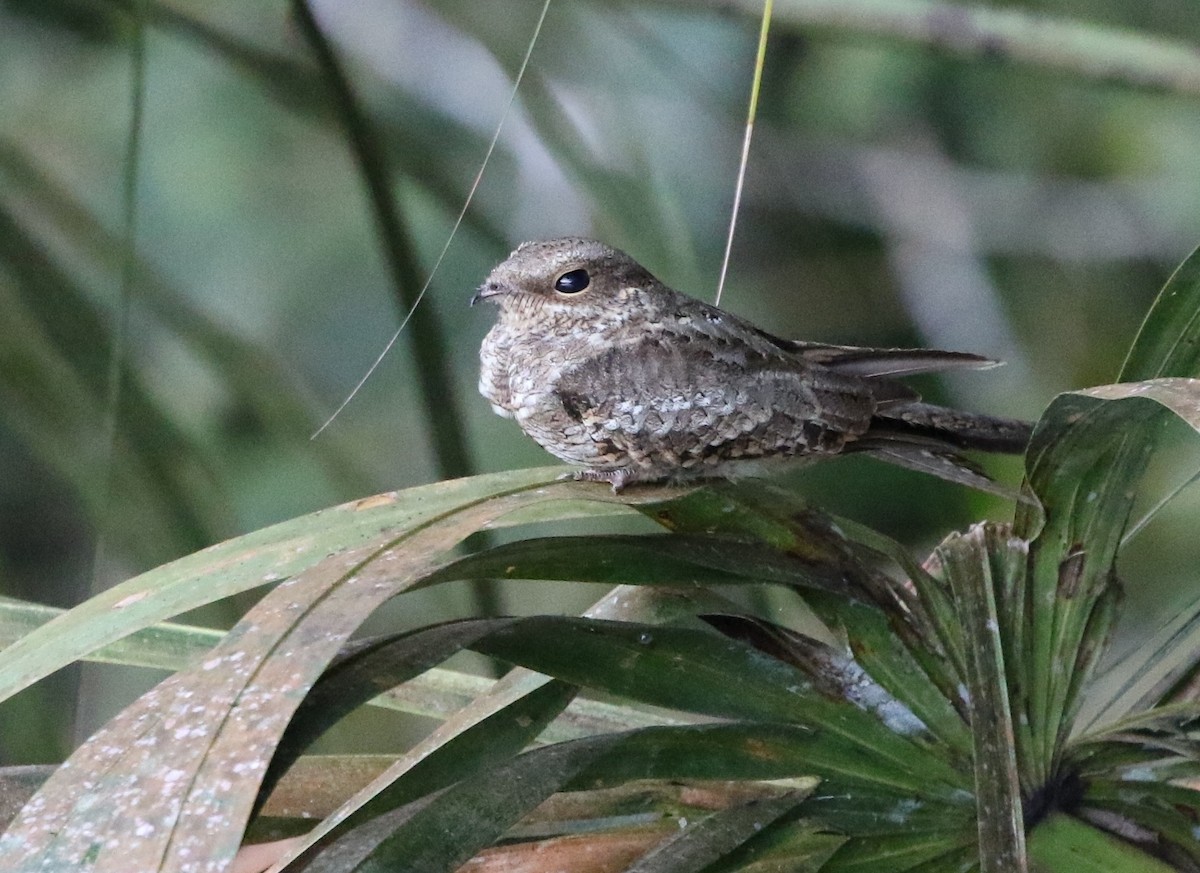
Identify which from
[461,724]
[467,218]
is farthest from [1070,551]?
[467,218]

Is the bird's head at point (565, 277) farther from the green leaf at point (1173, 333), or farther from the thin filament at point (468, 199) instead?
the green leaf at point (1173, 333)

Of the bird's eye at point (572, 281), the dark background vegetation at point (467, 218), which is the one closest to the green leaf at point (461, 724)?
the bird's eye at point (572, 281)

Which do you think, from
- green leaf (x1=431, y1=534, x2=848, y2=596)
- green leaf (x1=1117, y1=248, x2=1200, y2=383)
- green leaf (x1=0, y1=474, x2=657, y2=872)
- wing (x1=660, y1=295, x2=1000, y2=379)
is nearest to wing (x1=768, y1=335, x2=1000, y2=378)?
wing (x1=660, y1=295, x2=1000, y2=379)

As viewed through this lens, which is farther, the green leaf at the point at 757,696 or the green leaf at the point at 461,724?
the green leaf at the point at 757,696

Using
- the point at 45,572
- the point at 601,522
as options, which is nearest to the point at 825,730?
the point at 601,522

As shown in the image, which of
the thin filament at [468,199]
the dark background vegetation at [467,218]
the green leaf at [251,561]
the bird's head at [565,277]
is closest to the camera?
the green leaf at [251,561]
